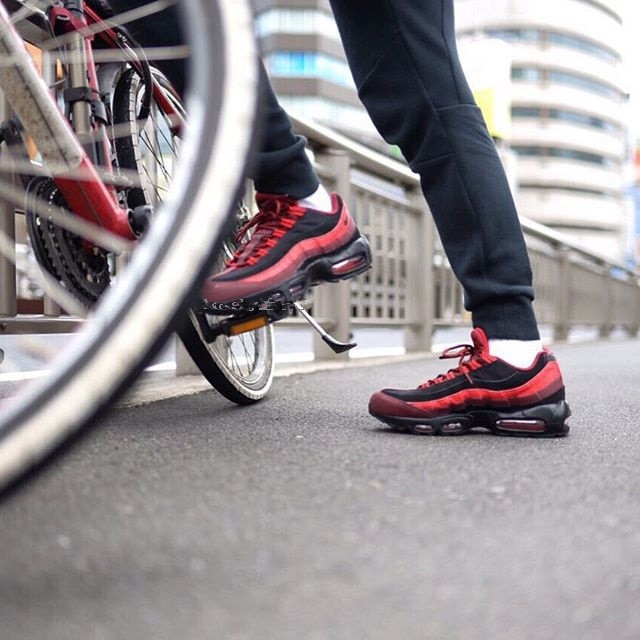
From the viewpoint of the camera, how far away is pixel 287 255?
150 cm

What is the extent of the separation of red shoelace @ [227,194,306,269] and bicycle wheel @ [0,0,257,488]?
2.22 feet

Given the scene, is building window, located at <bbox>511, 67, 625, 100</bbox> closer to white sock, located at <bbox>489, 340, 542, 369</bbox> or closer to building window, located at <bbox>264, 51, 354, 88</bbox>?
building window, located at <bbox>264, 51, 354, 88</bbox>

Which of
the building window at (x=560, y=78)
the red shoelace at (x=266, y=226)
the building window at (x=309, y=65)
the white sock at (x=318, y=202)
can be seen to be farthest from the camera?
the building window at (x=560, y=78)

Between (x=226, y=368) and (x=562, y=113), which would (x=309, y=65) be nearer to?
(x=562, y=113)

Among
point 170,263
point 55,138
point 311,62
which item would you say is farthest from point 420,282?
point 311,62

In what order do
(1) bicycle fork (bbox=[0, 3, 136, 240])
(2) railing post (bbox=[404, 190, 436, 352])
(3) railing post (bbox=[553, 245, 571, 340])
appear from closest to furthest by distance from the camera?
(1) bicycle fork (bbox=[0, 3, 136, 240]) < (2) railing post (bbox=[404, 190, 436, 352]) < (3) railing post (bbox=[553, 245, 571, 340])

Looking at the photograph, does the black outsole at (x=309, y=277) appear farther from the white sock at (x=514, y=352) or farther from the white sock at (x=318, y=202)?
the white sock at (x=514, y=352)

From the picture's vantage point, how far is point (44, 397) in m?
0.65

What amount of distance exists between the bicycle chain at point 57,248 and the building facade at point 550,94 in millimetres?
53737

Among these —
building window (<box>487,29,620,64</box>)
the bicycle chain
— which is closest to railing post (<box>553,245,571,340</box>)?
the bicycle chain

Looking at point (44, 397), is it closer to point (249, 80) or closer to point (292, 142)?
point (249, 80)

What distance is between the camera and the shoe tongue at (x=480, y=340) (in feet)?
5.37

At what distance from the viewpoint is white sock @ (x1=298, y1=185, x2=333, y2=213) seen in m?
1.58

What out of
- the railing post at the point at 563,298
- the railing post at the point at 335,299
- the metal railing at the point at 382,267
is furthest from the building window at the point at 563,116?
the railing post at the point at 335,299
